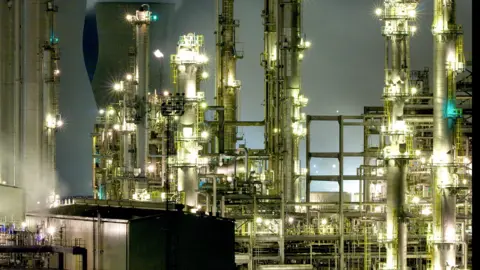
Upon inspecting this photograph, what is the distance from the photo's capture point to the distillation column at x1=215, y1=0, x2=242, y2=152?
3481 cm

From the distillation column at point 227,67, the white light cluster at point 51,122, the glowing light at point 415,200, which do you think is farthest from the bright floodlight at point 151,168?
the glowing light at point 415,200

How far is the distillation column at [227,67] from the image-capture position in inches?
1371

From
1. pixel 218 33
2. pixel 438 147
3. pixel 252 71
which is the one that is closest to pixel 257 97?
pixel 252 71

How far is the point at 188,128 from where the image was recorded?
86.8 feet

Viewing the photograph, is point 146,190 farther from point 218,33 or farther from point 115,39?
point 115,39

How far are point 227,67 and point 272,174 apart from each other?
6.30 metres

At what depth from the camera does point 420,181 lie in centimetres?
3056

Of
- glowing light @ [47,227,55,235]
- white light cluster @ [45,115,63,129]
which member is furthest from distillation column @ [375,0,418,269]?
white light cluster @ [45,115,63,129]

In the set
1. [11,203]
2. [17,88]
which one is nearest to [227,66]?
[17,88]

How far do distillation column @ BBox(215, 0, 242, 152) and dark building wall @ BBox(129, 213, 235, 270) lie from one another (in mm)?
14354

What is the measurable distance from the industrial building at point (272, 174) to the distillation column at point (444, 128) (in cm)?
4

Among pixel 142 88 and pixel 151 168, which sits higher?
pixel 142 88

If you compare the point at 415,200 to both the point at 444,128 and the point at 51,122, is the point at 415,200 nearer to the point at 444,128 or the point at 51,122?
the point at 444,128

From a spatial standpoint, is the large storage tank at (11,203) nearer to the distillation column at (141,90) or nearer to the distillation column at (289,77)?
the distillation column at (141,90)
